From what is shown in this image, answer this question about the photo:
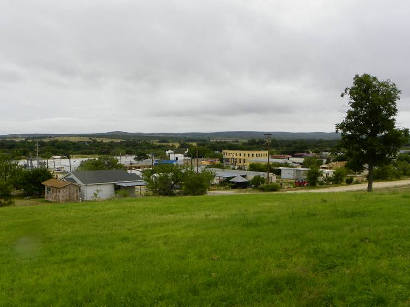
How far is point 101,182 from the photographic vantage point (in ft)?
A: 117

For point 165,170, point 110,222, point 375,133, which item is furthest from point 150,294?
point 165,170

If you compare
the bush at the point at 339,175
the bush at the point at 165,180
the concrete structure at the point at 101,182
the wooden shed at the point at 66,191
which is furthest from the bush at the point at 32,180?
the bush at the point at 339,175

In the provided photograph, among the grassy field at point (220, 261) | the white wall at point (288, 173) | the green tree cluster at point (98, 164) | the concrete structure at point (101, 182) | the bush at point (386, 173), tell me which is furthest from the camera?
the white wall at point (288, 173)

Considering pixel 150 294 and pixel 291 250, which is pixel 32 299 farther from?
pixel 291 250

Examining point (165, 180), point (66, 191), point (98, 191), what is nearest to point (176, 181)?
point (165, 180)

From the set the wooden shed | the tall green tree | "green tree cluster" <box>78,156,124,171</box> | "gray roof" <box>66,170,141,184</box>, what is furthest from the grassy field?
"green tree cluster" <box>78,156,124,171</box>

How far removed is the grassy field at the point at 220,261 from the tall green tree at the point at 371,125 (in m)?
9.43

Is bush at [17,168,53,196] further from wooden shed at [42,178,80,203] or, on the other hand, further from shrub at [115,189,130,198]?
shrub at [115,189,130,198]

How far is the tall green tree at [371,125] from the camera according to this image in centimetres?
1948

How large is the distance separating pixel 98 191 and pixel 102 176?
2.20m

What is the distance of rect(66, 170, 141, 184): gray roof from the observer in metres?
35.5

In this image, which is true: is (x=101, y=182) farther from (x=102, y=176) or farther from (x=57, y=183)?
(x=57, y=183)

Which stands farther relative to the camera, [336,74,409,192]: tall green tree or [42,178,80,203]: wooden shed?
[42,178,80,203]: wooden shed

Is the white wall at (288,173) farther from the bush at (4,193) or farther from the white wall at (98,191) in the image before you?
the bush at (4,193)
